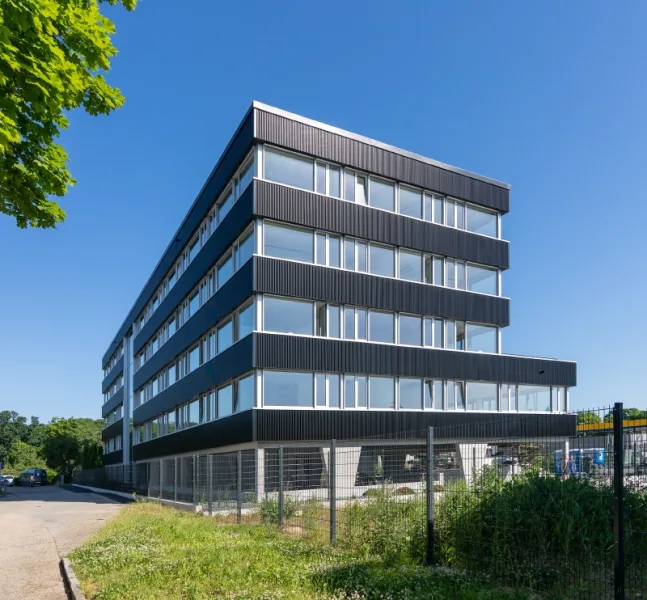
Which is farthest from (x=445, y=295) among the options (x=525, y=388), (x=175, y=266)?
(x=175, y=266)

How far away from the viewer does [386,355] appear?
2875 cm

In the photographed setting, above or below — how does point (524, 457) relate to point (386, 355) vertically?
below

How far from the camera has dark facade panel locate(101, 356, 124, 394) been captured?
213 ft

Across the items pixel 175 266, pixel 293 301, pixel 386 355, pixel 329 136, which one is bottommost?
pixel 386 355

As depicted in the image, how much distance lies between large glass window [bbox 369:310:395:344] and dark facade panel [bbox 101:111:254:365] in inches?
330

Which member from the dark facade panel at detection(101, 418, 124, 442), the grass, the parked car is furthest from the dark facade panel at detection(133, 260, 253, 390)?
the parked car

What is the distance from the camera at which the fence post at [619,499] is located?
270 inches

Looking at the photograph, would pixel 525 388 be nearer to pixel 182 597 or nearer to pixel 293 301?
pixel 293 301


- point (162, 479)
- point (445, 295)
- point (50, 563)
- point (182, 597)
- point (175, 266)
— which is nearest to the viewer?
point (182, 597)

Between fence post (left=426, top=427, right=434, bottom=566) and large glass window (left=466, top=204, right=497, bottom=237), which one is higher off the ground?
large glass window (left=466, top=204, right=497, bottom=237)

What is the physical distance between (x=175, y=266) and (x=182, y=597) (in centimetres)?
3500

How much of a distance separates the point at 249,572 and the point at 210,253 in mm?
24124

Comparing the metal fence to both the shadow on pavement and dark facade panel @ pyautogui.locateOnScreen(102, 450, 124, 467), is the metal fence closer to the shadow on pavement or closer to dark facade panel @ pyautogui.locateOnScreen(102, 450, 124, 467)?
the shadow on pavement

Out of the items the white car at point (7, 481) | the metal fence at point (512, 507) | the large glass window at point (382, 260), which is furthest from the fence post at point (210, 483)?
the white car at point (7, 481)
